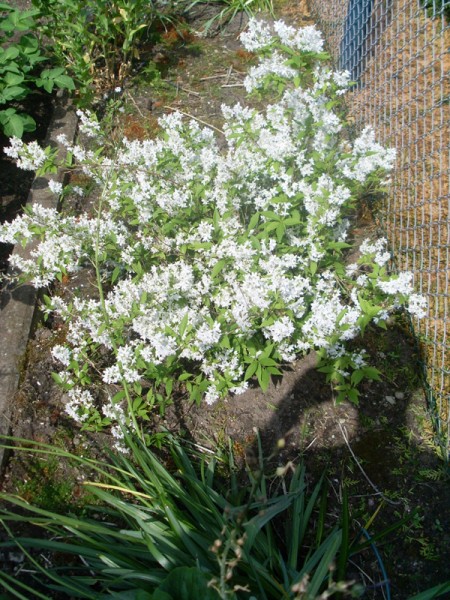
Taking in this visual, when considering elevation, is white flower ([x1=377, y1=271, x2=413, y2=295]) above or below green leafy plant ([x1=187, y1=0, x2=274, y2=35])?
below

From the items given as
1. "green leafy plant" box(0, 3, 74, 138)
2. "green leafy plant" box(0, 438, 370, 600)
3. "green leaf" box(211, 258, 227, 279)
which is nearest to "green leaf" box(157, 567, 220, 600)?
"green leafy plant" box(0, 438, 370, 600)

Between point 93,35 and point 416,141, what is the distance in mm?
2365

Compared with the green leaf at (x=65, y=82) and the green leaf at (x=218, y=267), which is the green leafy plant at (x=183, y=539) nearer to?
the green leaf at (x=218, y=267)

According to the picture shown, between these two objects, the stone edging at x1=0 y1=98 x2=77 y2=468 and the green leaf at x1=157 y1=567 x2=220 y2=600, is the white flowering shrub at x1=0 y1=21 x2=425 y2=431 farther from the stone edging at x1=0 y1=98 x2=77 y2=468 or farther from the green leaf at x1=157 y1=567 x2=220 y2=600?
the green leaf at x1=157 y1=567 x2=220 y2=600

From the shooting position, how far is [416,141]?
3.24 metres

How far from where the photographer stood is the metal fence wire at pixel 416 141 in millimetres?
2824

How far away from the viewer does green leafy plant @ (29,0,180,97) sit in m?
3.80

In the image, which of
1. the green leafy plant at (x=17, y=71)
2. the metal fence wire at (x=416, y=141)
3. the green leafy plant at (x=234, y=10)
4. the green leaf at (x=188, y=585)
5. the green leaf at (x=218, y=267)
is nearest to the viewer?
the green leaf at (x=188, y=585)

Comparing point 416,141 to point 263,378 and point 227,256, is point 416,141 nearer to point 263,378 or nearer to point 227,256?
point 227,256

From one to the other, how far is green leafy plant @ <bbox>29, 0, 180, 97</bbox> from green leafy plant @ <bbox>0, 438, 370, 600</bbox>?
2.89 m

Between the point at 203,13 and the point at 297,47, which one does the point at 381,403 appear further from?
the point at 203,13

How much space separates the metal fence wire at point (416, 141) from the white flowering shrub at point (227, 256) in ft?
1.53

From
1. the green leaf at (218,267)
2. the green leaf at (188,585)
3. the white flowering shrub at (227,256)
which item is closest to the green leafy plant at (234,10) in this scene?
the white flowering shrub at (227,256)

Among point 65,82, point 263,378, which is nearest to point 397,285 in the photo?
point 263,378
